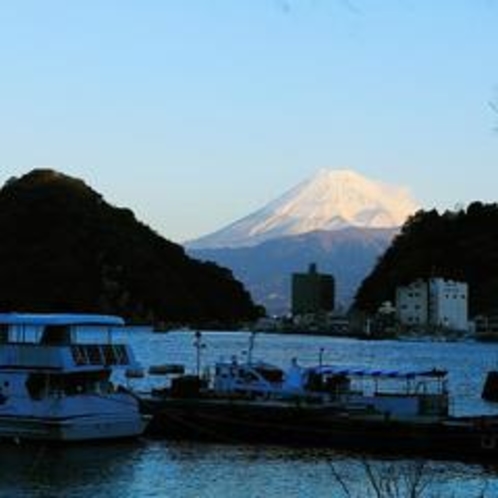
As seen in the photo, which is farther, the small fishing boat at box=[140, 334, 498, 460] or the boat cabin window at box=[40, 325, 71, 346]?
the boat cabin window at box=[40, 325, 71, 346]

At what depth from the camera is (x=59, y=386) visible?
47.5 meters

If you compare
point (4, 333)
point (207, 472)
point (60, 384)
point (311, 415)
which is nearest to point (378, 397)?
point (311, 415)

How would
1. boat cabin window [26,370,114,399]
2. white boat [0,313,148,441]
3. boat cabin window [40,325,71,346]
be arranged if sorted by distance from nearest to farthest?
white boat [0,313,148,441] → boat cabin window [26,370,114,399] → boat cabin window [40,325,71,346]

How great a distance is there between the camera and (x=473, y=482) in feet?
133

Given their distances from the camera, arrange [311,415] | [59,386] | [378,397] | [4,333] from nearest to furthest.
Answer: [59,386] → [311,415] → [4,333] → [378,397]

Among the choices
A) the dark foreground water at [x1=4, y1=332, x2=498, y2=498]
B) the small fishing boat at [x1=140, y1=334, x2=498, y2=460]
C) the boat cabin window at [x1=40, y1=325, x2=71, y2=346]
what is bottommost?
the dark foreground water at [x1=4, y1=332, x2=498, y2=498]

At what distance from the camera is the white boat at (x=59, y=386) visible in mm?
46969

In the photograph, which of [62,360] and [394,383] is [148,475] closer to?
[62,360]

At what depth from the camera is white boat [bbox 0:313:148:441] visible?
154ft

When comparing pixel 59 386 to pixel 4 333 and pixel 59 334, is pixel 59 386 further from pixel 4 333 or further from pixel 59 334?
pixel 4 333

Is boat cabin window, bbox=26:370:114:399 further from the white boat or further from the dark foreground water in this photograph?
the dark foreground water

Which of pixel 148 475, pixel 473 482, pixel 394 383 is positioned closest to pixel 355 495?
pixel 473 482

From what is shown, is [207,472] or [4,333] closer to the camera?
[207,472]

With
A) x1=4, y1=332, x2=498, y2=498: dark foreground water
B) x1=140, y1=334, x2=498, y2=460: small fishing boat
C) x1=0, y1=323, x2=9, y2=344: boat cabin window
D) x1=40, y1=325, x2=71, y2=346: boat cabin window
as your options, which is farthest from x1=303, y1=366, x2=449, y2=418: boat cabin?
x1=0, y1=323, x2=9, y2=344: boat cabin window
